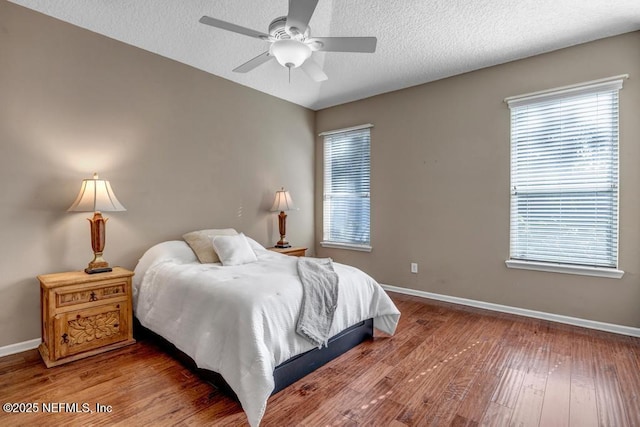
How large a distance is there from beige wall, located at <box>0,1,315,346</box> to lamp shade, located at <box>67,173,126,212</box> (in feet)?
0.88

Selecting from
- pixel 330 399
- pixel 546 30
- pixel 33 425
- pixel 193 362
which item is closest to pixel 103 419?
pixel 33 425

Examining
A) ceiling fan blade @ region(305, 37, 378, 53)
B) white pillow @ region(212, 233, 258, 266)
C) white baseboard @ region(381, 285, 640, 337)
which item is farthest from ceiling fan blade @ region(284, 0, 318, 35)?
white baseboard @ region(381, 285, 640, 337)

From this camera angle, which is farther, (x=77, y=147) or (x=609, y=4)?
(x=77, y=147)

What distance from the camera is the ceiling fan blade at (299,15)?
1.84 meters

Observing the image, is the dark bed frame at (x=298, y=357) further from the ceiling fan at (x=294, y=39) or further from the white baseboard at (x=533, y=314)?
the ceiling fan at (x=294, y=39)

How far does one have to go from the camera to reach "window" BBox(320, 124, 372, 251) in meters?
4.75

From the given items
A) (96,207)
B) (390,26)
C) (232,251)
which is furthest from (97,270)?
(390,26)

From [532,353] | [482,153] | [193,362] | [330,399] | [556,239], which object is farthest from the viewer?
[482,153]

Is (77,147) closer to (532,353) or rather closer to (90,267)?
(90,267)

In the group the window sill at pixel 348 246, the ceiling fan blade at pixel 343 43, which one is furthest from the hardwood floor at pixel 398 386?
the ceiling fan blade at pixel 343 43

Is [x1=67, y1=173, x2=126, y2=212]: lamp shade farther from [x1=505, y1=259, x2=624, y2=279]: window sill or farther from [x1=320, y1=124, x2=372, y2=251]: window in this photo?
[x1=505, y1=259, x2=624, y2=279]: window sill

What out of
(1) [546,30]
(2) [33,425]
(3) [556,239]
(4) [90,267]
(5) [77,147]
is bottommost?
(2) [33,425]

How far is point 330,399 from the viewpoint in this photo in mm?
1962

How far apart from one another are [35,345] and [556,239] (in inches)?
192
